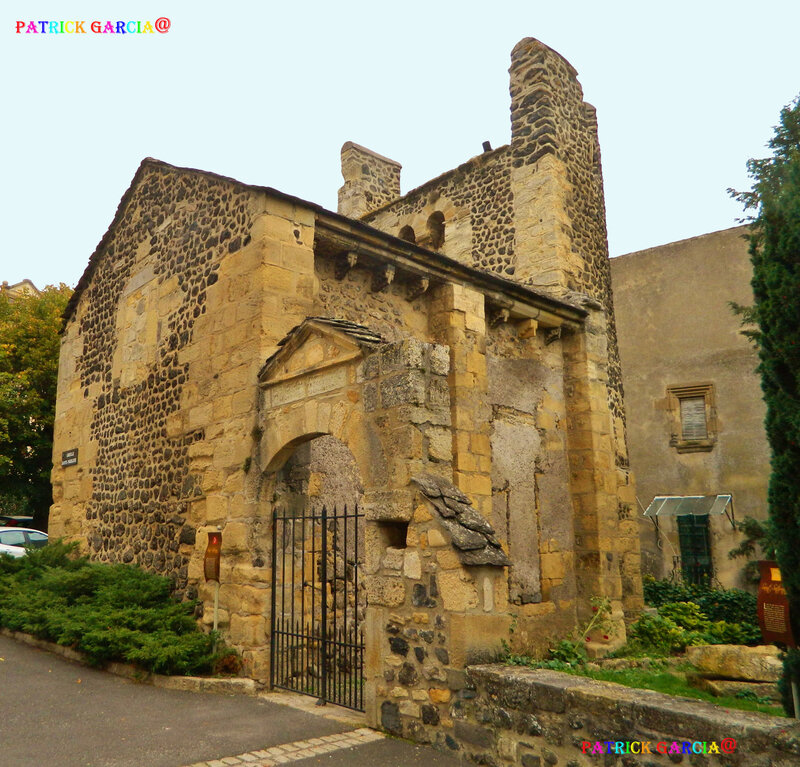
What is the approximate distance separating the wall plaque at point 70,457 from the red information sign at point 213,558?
4.61 m

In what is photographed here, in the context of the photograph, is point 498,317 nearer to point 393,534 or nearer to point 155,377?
point 393,534

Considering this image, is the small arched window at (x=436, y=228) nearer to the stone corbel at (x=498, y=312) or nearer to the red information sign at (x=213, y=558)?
the stone corbel at (x=498, y=312)

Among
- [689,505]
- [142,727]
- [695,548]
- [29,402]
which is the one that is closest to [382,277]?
[142,727]

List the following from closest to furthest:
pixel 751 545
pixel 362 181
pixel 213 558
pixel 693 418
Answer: pixel 213 558 → pixel 751 545 → pixel 693 418 → pixel 362 181

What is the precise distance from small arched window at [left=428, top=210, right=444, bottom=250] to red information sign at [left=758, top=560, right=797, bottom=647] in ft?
33.6

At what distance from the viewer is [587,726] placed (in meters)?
3.95

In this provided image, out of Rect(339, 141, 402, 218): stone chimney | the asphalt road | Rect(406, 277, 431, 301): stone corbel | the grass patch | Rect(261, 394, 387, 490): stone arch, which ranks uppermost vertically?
Rect(339, 141, 402, 218): stone chimney

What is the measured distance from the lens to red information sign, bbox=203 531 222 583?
23.1 feet

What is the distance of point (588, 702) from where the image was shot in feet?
13.0

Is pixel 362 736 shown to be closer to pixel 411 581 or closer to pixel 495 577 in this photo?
pixel 411 581

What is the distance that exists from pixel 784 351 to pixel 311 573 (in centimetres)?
451

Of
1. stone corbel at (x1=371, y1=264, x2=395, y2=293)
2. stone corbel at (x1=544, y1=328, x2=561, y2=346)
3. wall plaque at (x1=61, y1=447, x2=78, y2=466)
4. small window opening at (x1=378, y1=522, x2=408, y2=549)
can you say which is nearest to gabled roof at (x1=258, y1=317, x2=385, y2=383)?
small window opening at (x1=378, y1=522, x2=408, y2=549)

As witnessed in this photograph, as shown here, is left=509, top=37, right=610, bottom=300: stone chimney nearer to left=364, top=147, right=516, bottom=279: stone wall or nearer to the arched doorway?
left=364, top=147, right=516, bottom=279: stone wall

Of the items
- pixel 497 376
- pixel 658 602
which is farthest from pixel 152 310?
pixel 658 602
